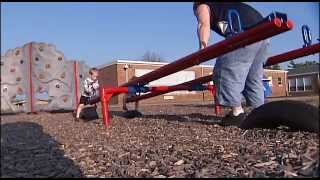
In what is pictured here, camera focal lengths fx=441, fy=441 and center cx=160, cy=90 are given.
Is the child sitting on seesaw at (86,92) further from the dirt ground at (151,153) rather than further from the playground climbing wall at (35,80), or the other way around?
the playground climbing wall at (35,80)

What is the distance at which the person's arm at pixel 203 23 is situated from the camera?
3.98 metres

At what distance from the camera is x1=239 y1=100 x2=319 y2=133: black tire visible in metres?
2.95

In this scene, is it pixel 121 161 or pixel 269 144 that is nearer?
pixel 121 161

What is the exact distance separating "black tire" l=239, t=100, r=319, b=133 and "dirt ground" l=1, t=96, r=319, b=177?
0.23ft

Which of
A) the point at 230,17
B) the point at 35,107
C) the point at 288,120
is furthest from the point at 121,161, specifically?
the point at 230,17

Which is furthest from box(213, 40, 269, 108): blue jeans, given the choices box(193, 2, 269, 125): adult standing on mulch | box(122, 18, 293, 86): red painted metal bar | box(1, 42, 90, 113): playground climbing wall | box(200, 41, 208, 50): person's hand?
box(1, 42, 90, 113): playground climbing wall

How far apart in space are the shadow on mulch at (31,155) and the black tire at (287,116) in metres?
1.56

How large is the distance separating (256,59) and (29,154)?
2687 mm

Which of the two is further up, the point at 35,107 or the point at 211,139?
the point at 35,107

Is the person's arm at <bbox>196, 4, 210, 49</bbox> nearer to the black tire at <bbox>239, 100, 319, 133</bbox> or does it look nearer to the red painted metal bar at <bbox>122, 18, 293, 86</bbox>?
the red painted metal bar at <bbox>122, 18, 293, 86</bbox>

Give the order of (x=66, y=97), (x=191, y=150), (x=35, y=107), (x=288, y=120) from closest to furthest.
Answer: (x=35, y=107)
(x=66, y=97)
(x=191, y=150)
(x=288, y=120)

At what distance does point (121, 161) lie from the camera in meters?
2.55

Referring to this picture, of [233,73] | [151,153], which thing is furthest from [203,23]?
[151,153]

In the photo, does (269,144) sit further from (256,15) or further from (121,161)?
(256,15)
